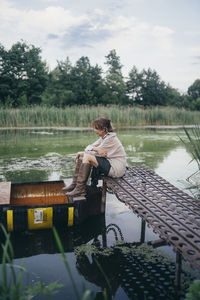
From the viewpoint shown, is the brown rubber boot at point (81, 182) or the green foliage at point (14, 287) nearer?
the green foliage at point (14, 287)

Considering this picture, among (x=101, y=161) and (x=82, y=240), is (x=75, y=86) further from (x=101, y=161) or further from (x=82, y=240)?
(x=82, y=240)

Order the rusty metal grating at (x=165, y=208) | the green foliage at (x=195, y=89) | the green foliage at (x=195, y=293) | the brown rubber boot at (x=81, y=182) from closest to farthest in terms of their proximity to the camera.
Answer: the green foliage at (x=195, y=293) < the rusty metal grating at (x=165, y=208) < the brown rubber boot at (x=81, y=182) < the green foliage at (x=195, y=89)

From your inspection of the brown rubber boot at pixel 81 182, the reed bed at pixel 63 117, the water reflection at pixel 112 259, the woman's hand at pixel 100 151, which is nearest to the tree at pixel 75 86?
the reed bed at pixel 63 117

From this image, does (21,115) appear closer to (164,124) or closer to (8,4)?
(164,124)

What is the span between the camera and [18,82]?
26.9m

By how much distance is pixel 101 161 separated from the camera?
3201 millimetres

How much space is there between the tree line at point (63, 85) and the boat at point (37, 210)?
71.6ft

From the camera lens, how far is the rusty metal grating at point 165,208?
1828 mm

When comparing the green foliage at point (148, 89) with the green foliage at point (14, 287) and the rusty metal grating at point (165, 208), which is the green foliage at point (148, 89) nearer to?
the rusty metal grating at point (165, 208)

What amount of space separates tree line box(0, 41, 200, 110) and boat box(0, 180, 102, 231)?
71.6ft

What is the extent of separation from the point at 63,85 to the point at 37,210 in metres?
27.5

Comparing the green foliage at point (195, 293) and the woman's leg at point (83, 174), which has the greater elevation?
the woman's leg at point (83, 174)

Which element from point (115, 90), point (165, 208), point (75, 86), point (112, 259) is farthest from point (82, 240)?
point (115, 90)

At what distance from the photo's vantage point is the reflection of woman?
3.17m
